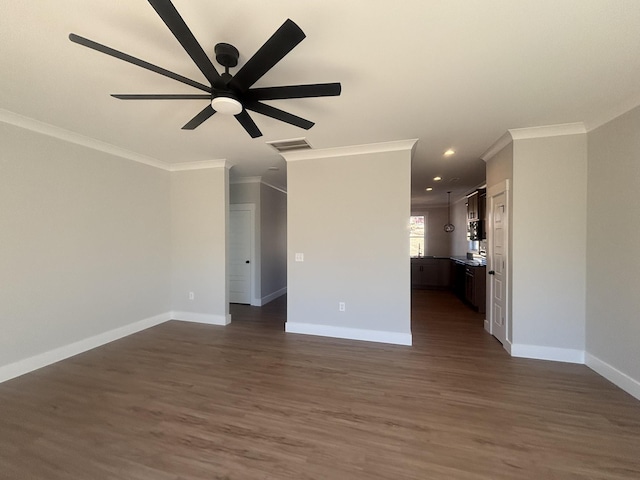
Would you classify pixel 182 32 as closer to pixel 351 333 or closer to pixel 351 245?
pixel 351 245

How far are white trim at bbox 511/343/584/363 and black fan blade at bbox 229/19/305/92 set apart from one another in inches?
151

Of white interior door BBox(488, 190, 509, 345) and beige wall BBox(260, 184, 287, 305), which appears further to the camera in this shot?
beige wall BBox(260, 184, 287, 305)

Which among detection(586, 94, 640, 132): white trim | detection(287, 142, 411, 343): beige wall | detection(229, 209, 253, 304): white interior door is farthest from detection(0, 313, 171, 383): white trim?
detection(586, 94, 640, 132): white trim

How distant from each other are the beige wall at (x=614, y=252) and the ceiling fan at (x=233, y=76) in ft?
9.46

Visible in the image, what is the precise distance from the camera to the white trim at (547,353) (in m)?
2.98

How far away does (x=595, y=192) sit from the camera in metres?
2.79

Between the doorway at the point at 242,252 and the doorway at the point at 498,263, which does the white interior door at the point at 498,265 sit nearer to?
the doorway at the point at 498,263

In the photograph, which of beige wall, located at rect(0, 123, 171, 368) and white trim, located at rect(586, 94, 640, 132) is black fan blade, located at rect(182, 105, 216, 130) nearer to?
beige wall, located at rect(0, 123, 171, 368)

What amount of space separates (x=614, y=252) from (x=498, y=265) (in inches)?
45.6

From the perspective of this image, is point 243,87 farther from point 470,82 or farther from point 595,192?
point 595,192

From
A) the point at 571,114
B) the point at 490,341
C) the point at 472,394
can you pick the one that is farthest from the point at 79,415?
the point at 571,114

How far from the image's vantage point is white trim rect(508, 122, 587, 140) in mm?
2888

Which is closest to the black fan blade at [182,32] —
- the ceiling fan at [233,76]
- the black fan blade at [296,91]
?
the ceiling fan at [233,76]

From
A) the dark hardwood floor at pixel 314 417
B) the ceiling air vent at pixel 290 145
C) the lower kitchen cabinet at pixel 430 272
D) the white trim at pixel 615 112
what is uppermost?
the ceiling air vent at pixel 290 145
